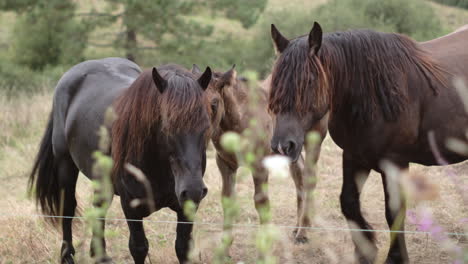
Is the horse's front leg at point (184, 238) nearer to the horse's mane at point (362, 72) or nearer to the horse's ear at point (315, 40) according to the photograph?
the horse's mane at point (362, 72)

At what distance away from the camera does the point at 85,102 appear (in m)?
4.27

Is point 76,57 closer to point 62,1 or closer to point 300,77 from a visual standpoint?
point 62,1

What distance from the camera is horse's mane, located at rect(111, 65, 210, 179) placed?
3029 millimetres

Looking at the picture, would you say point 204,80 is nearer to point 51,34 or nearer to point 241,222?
point 241,222

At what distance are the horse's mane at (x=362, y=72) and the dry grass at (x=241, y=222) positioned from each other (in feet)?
2.45

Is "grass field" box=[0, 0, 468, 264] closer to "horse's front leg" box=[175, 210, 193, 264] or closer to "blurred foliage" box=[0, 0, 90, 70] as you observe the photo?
"horse's front leg" box=[175, 210, 193, 264]

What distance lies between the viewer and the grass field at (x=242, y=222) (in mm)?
4422

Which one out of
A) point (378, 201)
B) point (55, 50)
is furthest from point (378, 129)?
point (55, 50)

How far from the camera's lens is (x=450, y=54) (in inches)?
150

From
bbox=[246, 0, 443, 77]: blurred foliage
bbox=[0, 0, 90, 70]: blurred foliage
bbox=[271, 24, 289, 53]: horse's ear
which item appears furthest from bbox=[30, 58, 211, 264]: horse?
bbox=[0, 0, 90, 70]: blurred foliage

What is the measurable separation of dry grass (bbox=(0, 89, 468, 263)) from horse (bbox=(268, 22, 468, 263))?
0.58 meters

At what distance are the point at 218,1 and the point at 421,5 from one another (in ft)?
22.1

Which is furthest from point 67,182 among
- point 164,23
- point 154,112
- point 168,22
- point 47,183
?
point 168,22

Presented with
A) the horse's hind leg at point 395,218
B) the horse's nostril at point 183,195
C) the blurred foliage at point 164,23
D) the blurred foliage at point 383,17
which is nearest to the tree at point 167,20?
the blurred foliage at point 164,23
